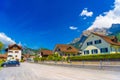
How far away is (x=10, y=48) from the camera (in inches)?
4592

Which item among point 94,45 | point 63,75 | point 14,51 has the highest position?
point 14,51

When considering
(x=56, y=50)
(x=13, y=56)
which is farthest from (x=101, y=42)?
(x=13, y=56)

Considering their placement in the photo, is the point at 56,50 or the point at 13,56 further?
the point at 13,56

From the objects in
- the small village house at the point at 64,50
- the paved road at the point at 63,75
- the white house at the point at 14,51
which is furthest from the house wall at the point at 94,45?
the white house at the point at 14,51

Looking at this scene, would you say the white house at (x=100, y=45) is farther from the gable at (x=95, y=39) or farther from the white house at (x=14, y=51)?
the white house at (x=14, y=51)

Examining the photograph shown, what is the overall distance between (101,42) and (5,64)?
30153 mm

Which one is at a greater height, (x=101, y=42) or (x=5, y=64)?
(x=101, y=42)

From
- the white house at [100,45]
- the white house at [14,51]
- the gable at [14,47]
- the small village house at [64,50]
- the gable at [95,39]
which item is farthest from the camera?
the gable at [14,47]

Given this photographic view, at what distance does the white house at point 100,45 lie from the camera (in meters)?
57.4

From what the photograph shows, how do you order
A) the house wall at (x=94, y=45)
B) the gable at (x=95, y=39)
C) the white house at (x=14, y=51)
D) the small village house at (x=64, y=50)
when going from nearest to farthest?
the house wall at (x=94, y=45) < the gable at (x=95, y=39) < the small village house at (x=64, y=50) < the white house at (x=14, y=51)

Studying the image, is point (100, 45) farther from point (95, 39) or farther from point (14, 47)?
point (14, 47)

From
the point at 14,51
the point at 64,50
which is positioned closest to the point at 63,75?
the point at 64,50

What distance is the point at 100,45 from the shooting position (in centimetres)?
6012

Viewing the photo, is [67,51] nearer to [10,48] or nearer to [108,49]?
[108,49]
